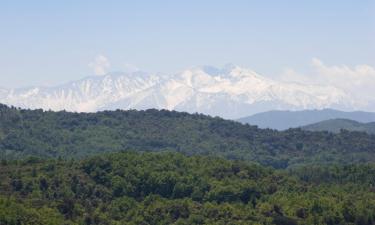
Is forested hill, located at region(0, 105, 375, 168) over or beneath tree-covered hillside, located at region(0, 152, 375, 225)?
over

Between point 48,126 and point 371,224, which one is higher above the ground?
point 48,126

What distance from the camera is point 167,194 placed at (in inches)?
3986

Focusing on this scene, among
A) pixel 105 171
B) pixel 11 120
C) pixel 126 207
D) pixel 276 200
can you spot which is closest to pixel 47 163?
pixel 105 171

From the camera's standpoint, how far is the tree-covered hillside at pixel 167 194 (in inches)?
3413

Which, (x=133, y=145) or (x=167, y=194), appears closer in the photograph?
(x=167, y=194)

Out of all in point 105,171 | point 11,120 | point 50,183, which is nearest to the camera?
point 50,183

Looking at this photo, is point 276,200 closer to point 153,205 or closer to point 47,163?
point 153,205

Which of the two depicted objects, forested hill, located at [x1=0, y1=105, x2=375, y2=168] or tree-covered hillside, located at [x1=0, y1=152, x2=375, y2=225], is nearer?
tree-covered hillside, located at [x1=0, y1=152, x2=375, y2=225]

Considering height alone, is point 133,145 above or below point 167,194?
above

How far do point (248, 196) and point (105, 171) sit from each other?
1734 centimetres

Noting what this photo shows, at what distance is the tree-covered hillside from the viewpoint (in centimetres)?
8669

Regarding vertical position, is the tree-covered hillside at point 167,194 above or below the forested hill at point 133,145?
below

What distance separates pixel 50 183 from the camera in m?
97.4

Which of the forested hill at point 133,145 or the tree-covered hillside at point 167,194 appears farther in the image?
the forested hill at point 133,145
